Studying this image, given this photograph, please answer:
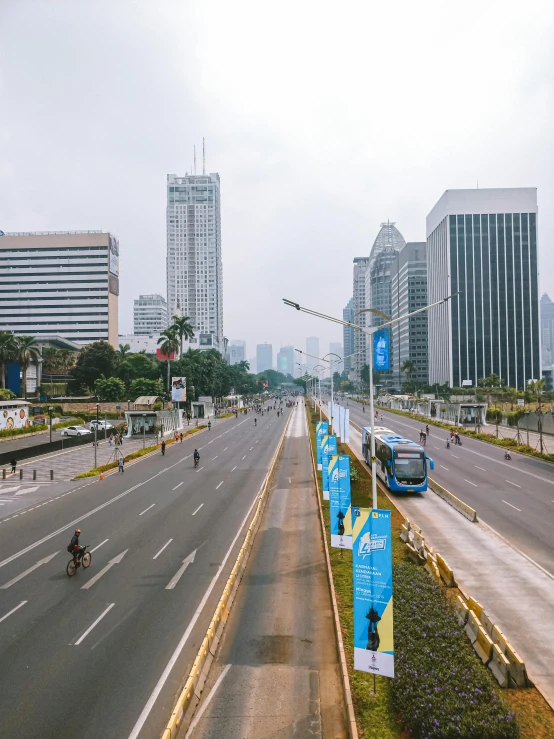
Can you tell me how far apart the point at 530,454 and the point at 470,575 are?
35.6m

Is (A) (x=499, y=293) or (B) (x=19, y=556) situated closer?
(B) (x=19, y=556)

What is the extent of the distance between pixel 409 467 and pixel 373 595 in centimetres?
2160

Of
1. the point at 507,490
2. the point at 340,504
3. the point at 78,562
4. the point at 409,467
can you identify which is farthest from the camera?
the point at 507,490

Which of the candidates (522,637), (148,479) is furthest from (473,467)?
(522,637)

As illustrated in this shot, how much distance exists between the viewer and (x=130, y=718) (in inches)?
414

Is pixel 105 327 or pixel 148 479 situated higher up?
pixel 105 327

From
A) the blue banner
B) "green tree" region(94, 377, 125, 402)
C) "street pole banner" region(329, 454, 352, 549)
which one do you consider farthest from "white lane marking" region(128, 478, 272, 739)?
"green tree" region(94, 377, 125, 402)

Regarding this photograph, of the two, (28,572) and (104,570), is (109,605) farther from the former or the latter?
(28,572)

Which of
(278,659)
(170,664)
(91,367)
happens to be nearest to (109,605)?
(170,664)

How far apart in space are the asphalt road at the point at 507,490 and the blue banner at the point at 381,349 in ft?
31.5

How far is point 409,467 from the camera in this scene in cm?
3189

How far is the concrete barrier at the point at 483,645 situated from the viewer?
11.8 metres

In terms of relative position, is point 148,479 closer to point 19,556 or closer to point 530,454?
point 19,556

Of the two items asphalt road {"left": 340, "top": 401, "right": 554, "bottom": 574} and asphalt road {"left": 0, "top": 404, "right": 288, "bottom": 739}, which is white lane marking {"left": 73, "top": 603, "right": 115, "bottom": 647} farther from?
asphalt road {"left": 340, "top": 401, "right": 554, "bottom": 574}
